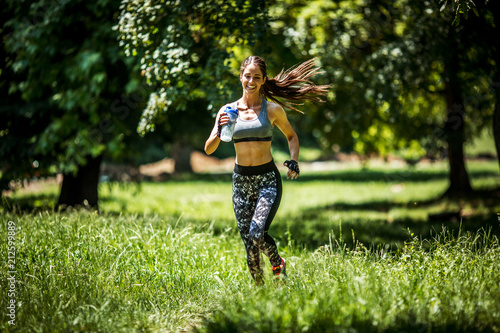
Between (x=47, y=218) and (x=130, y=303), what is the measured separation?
2972 millimetres

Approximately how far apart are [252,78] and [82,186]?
712 centimetres

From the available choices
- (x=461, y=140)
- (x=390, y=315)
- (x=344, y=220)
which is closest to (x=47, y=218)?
(x=390, y=315)

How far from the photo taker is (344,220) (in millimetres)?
9883

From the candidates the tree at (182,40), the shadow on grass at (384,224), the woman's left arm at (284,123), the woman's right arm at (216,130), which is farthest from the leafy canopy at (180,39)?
the shadow on grass at (384,224)

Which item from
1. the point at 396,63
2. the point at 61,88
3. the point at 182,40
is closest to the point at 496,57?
the point at 396,63

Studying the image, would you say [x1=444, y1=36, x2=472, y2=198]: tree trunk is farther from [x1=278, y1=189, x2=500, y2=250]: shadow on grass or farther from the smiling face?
the smiling face

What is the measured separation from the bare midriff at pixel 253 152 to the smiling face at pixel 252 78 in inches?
20.4

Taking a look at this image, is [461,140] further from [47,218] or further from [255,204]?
[47,218]

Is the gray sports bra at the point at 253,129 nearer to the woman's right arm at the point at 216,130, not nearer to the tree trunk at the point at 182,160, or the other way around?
the woman's right arm at the point at 216,130

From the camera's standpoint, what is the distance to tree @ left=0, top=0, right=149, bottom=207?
8430 millimetres

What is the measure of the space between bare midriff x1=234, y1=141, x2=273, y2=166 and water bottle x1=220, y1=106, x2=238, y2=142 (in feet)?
0.56

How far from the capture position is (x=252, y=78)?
4.50 metres

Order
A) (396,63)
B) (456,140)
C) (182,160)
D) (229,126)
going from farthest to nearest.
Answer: (182,160)
(456,140)
(396,63)
(229,126)

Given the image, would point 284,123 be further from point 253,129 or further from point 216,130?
point 216,130
